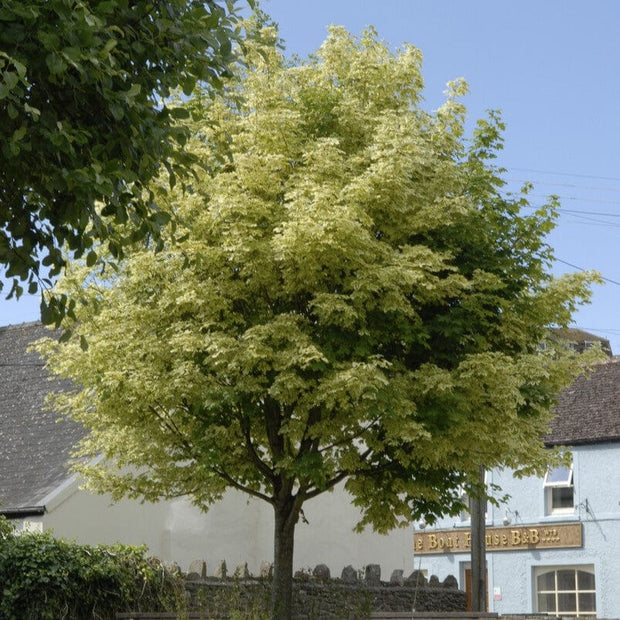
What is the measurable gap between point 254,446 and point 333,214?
433 centimetres

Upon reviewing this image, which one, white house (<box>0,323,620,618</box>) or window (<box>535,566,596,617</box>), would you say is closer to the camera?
white house (<box>0,323,620,618</box>)

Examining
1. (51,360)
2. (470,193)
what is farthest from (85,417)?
(470,193)

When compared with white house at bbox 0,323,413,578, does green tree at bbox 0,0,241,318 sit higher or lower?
higher

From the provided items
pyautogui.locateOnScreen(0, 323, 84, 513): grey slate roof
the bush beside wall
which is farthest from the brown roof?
pyautogui.locateOnScreen(0, 323, 84, 513): grey slate roof

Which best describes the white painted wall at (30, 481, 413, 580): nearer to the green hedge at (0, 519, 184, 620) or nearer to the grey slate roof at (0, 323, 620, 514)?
the grey slate roof at (0, 323, 620, 514)

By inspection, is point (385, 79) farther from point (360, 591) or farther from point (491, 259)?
point (360, 591)

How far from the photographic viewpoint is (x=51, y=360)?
18969 mm

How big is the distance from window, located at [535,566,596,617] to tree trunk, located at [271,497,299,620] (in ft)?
79.5

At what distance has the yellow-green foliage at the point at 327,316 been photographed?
16547mm

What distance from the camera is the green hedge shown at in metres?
18.9

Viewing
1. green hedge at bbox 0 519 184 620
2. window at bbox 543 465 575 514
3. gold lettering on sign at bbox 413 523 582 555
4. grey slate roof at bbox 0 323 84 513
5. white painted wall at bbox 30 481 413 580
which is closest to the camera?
green hedge at bbox 0 519 184 620

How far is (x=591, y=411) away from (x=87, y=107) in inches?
1352

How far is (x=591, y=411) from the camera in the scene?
42.0 metres

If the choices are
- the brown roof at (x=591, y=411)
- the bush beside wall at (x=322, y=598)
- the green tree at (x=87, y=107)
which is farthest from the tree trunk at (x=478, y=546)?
the brown roof at (x=591, y=411)
